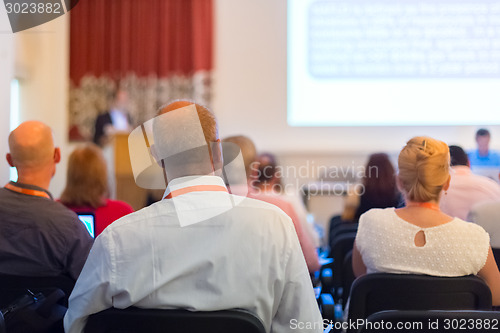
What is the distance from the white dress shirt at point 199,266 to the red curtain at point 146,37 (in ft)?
19.5

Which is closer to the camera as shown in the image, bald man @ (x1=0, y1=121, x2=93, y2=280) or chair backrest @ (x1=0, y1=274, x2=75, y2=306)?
chair backrest @ (x1=0, y1=274, x2=75, y2=306)

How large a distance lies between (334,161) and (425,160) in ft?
16.3

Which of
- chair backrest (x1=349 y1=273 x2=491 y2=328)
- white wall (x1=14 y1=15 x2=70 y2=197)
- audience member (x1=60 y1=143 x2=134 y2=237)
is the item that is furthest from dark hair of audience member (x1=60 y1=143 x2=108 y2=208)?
white wall (x1=14 y1=15 x2=70 y2=197)

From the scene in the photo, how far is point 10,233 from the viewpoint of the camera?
1.86m

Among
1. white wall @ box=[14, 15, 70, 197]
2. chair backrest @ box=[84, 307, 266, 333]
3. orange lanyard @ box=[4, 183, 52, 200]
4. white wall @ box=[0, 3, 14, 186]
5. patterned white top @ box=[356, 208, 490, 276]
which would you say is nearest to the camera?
chair backrest @ box=[84, 307, 266, 333]

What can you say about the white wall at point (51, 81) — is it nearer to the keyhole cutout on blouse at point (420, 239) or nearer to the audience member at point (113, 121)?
the audience member at point (113, 121)

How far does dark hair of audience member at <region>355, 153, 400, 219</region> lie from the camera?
10.0ft

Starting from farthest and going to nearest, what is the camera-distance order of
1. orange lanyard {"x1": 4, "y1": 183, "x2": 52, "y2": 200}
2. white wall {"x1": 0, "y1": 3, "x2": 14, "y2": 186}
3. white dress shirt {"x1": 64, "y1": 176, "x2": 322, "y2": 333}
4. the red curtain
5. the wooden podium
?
the red curtain, the wooden podium, white wall {"x1": 0, "y1": 3, "x2": 14, "y2": 186}, orange lanyard {"x1": 4, "y1": 183, "x2": 52, "y2": 200}, white dress shirt {"x1": 64, "y1": 176, "x2": 322, "y2": 333}

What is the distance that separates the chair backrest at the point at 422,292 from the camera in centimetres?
157

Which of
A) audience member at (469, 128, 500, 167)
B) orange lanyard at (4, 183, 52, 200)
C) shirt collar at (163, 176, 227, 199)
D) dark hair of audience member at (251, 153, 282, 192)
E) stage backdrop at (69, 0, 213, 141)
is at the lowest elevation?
audience member at (469, 128, 500, 167)

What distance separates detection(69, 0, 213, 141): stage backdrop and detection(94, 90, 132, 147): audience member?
0.18 meters

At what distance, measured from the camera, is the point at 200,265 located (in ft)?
4.36

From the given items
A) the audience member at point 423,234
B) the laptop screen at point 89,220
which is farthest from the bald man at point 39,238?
the audience member at point 423,234

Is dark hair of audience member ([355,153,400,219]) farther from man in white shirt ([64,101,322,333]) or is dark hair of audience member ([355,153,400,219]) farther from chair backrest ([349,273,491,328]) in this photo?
man in white shirt ([64,101,322,333])
